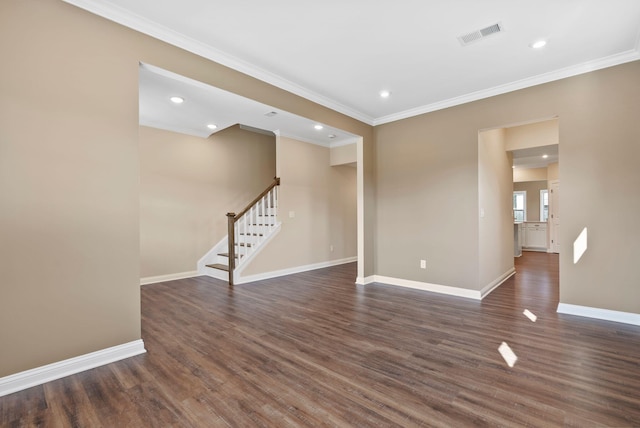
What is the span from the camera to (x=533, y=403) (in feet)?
6.17

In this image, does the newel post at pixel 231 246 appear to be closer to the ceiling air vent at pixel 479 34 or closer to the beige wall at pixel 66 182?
the beige wall at pixel 66 182

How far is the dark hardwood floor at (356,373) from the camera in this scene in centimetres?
179

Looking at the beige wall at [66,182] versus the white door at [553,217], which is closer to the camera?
the beige wall at [66,182]

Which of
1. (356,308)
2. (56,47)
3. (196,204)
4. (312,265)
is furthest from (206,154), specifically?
(356,308)

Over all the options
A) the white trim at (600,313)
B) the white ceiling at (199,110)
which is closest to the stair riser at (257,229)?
the white ceiling at (199,110)

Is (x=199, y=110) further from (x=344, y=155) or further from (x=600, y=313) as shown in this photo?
(x=600, y=313)

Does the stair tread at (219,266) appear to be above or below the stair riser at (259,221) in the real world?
below

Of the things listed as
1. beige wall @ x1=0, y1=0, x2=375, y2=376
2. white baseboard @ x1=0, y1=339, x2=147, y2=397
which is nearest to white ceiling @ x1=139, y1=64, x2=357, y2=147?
beige wall @ x1=0, y1=0, x2=375, y2=376

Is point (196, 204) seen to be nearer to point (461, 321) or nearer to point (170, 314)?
point (170, 314)

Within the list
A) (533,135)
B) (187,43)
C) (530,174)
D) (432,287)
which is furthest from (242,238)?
(530,174)

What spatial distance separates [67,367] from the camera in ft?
7.40

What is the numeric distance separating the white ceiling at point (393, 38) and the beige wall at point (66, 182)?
0.36m

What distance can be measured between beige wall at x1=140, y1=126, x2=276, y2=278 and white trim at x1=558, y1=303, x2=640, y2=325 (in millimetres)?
5825

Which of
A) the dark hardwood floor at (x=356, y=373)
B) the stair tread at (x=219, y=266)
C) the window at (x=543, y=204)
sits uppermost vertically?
the window at (x=543, y=204)
